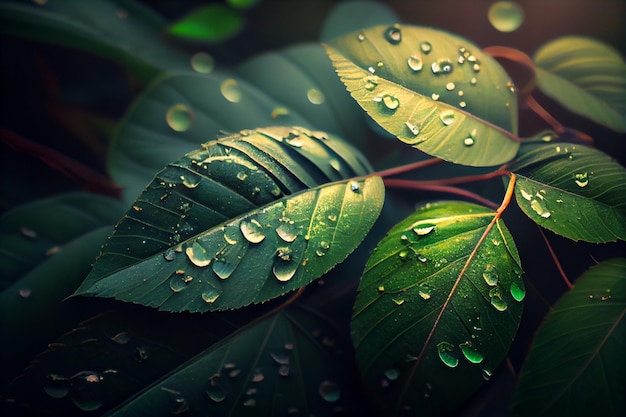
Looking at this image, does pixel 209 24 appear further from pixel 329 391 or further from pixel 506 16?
pixel 329 391

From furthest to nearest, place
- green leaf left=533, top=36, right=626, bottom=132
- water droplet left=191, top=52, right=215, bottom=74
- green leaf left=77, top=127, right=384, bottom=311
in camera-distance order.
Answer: water droplet left=191, top=52, right=215, bottom=74
green leaf left=533, top=36, right=626, bottom=132
green leaf left=77, top=127, right=384, bottom=311

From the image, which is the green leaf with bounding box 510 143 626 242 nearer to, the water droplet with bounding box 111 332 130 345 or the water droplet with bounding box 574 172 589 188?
the water droplet with bounding box 574 172 589 188

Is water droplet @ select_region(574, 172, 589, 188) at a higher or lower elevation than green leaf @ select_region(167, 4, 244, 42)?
lower

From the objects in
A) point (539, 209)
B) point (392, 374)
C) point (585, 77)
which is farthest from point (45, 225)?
point (585, 77)

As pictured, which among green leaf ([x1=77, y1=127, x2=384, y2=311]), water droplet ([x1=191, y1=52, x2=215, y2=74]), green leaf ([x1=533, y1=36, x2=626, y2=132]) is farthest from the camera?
water droplet ([x1=191, y1=52, x2=215, y2=74])

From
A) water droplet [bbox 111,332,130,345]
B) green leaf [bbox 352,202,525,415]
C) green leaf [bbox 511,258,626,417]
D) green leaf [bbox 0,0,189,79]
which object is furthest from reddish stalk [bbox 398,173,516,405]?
green leaf [bbox 0,0,189,79]

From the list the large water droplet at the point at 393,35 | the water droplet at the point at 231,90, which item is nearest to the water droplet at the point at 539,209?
the large water droplet at the point at 393,35

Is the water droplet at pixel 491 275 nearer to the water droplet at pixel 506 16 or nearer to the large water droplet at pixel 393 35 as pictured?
the large water droplet at pixel 393 35

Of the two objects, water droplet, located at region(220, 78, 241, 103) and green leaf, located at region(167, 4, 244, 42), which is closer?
water droplet, located at region(220, 78, 241, 103)
